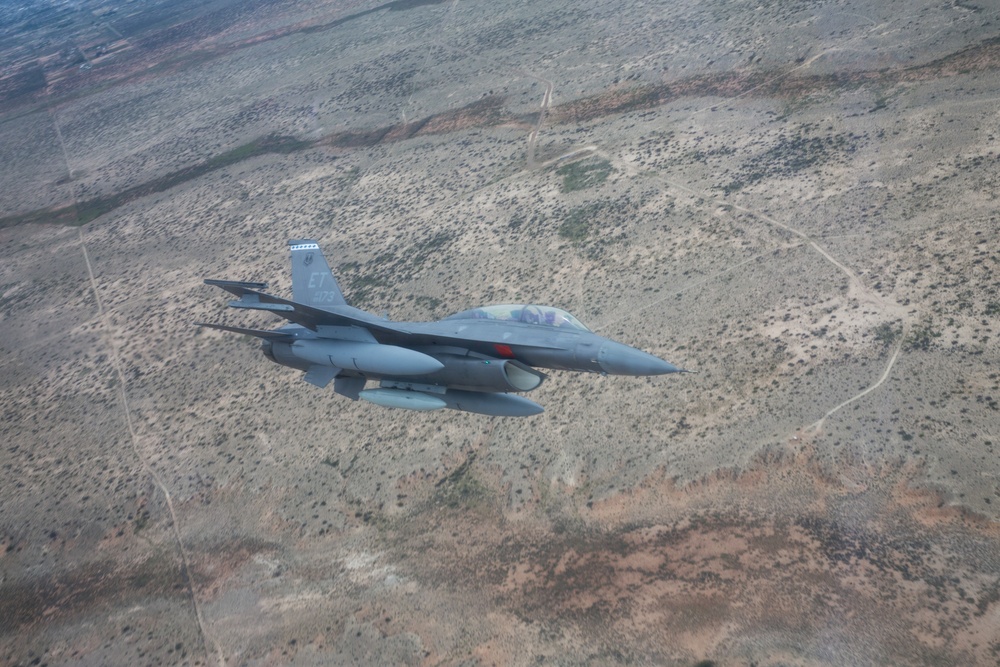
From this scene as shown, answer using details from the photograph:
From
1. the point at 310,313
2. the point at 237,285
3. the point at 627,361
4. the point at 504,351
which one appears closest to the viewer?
the point at 627,361

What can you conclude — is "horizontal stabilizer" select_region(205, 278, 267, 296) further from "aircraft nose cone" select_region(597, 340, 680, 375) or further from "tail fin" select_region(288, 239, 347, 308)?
"aircraft nose cone" select_region(597, 340, 680, 375)

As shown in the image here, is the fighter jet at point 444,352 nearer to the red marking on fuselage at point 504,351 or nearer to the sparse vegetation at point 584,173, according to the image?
the red marking on fuselage at point 504,351

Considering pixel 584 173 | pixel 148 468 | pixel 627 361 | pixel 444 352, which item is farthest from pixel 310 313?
pixel 584 173

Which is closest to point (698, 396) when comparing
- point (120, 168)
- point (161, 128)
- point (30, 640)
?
point (30, 640)

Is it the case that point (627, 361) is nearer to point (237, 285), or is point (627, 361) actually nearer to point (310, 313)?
point (310, 313)

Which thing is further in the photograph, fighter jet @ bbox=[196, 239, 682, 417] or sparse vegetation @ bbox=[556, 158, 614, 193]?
sparse vegetation @ bbox=[556, 158, 614, 193]

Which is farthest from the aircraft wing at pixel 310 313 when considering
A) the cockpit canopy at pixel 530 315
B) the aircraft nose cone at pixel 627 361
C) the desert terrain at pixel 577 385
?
the desert terrain at pixel 577 385

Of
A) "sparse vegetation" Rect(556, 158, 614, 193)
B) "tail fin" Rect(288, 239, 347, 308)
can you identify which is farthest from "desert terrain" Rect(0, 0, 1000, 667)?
"tail fin" Rect(288, 239, 347, 308)
